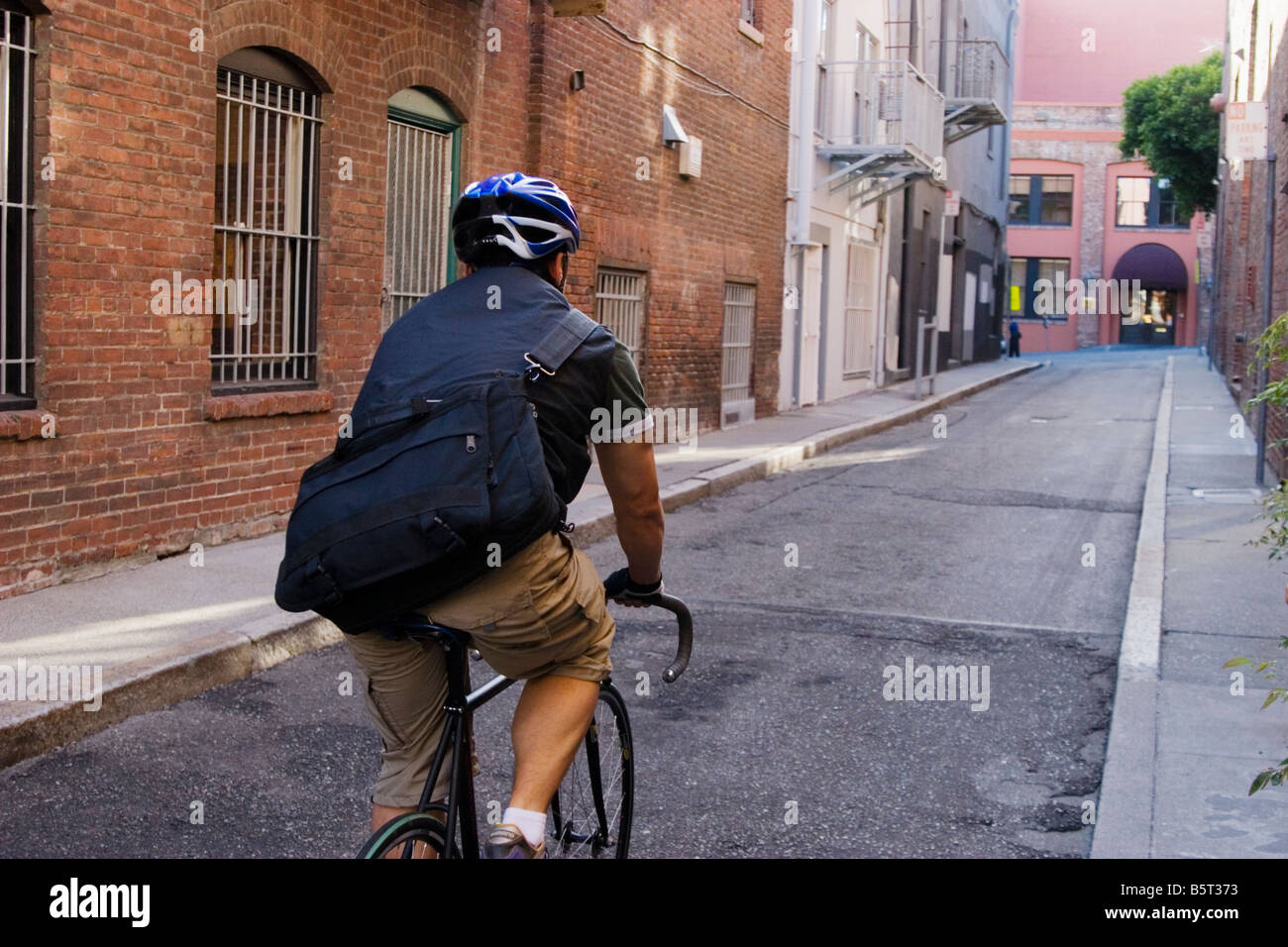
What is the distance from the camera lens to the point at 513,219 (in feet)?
9.98

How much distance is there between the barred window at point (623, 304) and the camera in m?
14.6

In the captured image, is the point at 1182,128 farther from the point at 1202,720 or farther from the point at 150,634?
the point at 150,634

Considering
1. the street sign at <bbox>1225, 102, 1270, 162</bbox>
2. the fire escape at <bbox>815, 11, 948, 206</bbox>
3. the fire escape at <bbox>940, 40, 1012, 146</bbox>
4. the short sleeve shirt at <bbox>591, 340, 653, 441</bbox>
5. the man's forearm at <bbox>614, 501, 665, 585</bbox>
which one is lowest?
the man's forearm at <bbox>614, 501, 665, 585</bbox>

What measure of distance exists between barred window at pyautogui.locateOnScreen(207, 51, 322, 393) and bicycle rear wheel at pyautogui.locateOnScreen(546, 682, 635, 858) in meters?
5.82

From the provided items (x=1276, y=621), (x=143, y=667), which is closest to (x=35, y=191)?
(x=143, y=667)

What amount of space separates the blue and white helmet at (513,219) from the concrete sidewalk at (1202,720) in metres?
2.70

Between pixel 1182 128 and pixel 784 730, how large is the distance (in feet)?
153

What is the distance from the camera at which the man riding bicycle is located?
2904 mm

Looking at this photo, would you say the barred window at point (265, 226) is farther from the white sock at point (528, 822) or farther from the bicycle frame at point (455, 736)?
the white sock at point (528, 822)

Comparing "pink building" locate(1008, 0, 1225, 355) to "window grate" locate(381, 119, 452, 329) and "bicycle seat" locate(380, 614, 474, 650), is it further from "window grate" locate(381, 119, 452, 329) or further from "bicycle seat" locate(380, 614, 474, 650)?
"bicycle seat" locate(380, 614, 474, 650)

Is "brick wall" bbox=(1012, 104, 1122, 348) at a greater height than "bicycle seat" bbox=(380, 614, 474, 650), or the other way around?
"brick wall" bbox=(1012, 104, 1122, 348)

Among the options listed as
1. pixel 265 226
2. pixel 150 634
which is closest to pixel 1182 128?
pixel 265 226

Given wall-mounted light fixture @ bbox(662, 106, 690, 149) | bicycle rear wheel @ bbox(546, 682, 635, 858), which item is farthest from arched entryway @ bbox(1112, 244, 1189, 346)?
bicycle rear wheel @ bbox(546, 682, 635, 858)

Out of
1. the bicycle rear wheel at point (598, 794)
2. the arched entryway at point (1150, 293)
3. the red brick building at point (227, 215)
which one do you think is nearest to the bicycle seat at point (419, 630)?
the bicycle rear wheel at point (598, 794)
